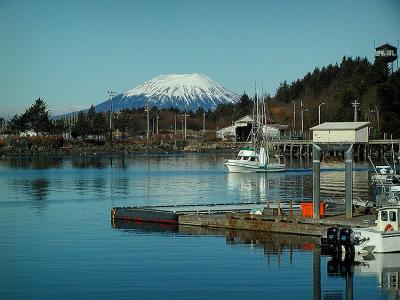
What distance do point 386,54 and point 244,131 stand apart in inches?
1430

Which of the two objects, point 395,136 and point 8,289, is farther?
point 395,136

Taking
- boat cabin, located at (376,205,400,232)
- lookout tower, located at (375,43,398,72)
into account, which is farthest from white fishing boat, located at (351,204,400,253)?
lookout tower, located at (375,43,398,72)

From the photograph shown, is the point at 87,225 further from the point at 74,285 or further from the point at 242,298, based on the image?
the point at 242,298

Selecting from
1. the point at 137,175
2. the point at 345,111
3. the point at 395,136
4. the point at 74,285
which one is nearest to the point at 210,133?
the point at 345,111

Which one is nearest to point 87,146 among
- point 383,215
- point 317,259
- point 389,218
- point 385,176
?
point 385,176

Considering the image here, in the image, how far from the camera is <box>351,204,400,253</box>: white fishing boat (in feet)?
88.1

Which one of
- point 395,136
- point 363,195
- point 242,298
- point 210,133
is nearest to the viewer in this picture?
point 242,298

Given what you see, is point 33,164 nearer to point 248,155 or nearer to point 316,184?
point 248,155

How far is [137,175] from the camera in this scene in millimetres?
79000

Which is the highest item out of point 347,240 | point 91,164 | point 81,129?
point 81,129

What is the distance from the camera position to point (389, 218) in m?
27.1

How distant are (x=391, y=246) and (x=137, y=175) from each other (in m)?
53.6

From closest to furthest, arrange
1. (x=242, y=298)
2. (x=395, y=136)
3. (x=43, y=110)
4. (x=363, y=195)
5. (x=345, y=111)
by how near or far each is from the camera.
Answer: (x=242, y=298) → (x=363, y=195) → (x=395, y=136) → (x=345, y=111) → (x=43, y=110)

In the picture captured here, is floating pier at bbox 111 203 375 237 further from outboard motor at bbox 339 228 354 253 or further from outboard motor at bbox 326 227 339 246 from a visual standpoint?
outboard motor at bbox 339 228 354 253
